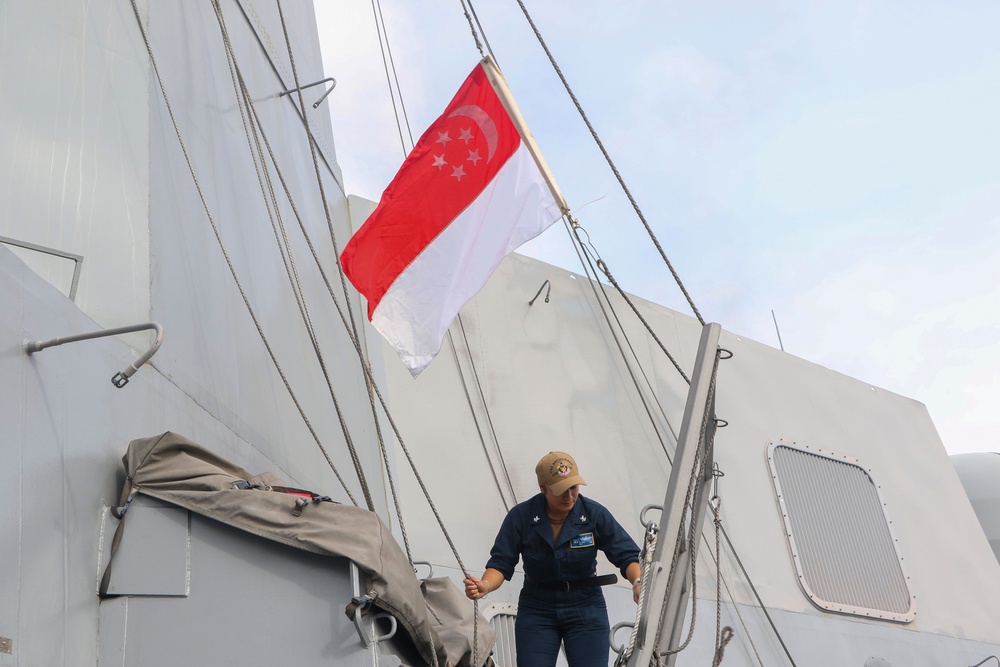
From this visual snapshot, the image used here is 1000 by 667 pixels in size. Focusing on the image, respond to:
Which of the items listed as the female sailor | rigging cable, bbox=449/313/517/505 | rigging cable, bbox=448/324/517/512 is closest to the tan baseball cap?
the female sailor

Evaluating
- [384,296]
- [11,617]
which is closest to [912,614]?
[384,296]

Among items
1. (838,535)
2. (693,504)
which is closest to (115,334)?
(693,504)

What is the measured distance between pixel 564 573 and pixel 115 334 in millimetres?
1549

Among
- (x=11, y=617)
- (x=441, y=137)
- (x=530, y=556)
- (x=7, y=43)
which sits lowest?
(x=11, y=617)

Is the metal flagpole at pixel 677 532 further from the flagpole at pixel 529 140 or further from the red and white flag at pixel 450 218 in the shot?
the red and white flag at pixel 450 218

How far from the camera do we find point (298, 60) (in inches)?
235

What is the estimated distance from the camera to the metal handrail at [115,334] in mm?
2363

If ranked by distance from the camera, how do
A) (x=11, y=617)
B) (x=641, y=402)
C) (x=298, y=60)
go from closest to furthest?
(x=11, y=617), (x=298, y=60), (x=641, y=402)

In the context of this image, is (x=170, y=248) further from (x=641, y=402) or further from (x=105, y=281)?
(x=641, y=402)

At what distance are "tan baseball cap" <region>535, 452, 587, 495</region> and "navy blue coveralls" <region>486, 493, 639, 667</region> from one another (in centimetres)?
16

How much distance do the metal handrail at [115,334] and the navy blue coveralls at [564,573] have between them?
1.30 metres

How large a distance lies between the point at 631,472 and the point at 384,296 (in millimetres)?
2767

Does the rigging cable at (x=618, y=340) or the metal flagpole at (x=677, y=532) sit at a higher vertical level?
the rigging cable at (x=618, y=340)

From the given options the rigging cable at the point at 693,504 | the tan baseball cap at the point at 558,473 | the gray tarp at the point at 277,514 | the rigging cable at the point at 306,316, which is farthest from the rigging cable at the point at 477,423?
the gray tarp at the point at 277,514
